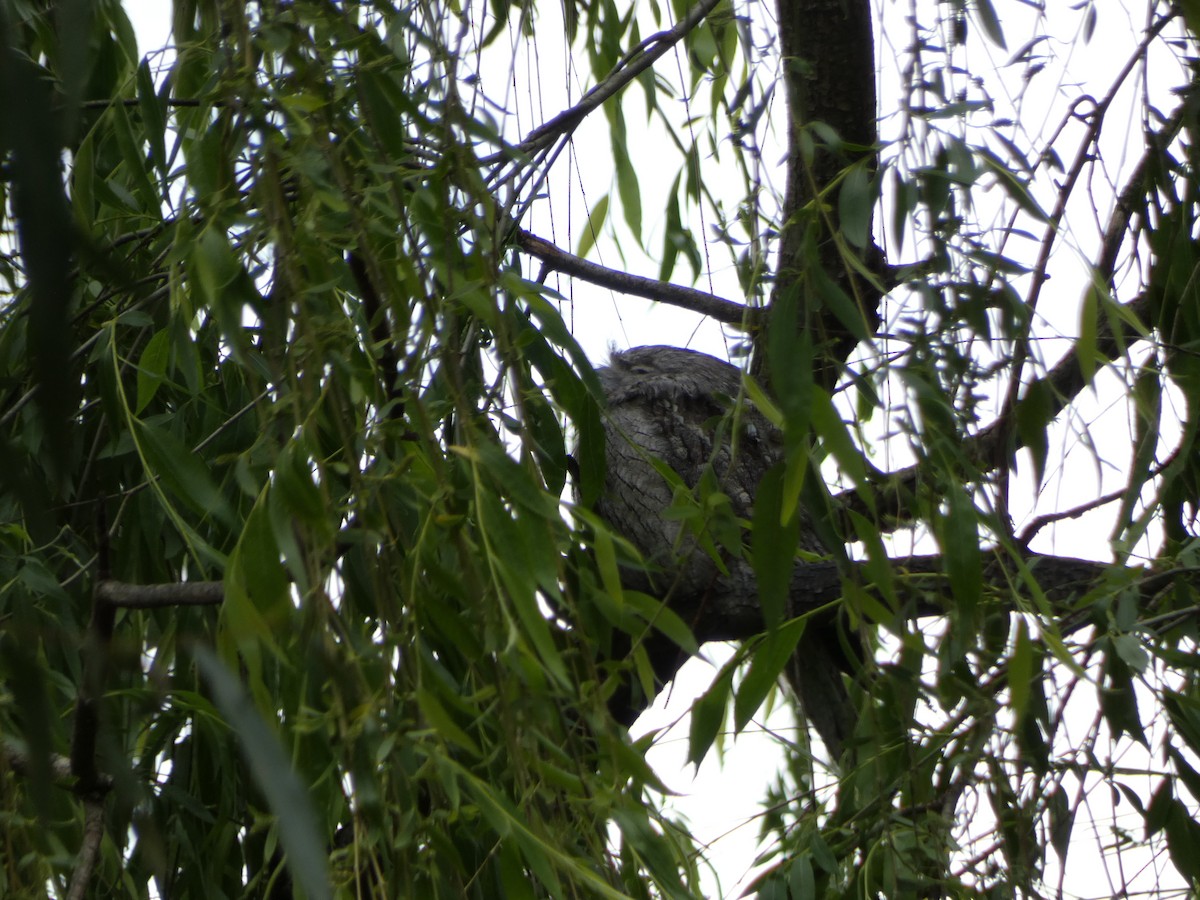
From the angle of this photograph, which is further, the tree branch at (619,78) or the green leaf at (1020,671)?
the tree branch at (619,78)

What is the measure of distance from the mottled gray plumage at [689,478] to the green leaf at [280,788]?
3.33 feet

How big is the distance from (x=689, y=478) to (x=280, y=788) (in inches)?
54.2

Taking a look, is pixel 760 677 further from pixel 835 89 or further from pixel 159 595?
pixel 835 89

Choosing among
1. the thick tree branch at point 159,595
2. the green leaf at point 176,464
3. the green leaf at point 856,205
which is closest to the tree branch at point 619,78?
the green leaf at point 856,205

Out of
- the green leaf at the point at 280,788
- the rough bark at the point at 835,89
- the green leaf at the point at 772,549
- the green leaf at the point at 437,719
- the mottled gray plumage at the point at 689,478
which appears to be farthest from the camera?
the mottled gray plumage at the point at 689,478

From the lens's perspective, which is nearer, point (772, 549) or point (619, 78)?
point (772, 549)

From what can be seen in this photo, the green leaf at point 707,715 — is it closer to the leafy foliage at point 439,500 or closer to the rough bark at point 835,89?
the leafy foliage at point 439,500

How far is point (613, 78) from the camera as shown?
1170 mm

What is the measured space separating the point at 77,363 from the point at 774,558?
70 centimetres

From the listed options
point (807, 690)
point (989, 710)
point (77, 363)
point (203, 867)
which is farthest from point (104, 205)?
point (807, 690)

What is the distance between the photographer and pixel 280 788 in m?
0.40

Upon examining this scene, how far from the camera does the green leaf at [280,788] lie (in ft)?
1.23

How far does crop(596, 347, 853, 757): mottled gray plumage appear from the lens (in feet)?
4.97

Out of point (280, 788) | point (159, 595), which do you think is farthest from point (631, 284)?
point (280, 788)
